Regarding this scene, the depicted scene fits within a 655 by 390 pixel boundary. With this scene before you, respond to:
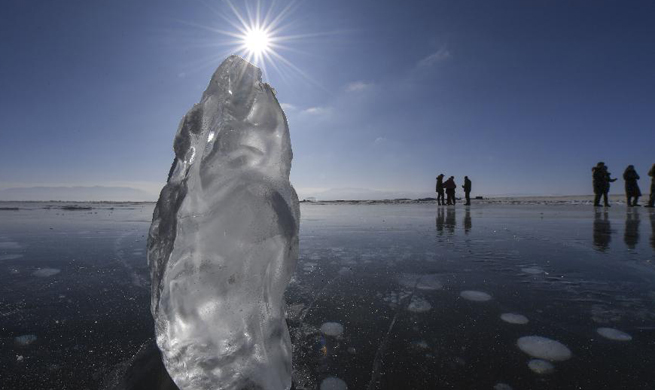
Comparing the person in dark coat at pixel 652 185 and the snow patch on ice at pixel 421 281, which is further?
the person in dark coat at pixel 652 185

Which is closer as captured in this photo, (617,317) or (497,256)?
(617,317)

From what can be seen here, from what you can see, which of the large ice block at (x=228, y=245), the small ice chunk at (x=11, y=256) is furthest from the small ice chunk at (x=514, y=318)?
the small ice chunk at (x=11, y=256)

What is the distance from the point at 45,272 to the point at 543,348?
151 inches

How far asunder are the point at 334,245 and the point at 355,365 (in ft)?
10.3

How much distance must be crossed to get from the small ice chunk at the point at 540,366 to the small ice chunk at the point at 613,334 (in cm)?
48

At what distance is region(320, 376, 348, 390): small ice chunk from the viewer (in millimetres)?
1180

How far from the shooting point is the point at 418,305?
200 cm

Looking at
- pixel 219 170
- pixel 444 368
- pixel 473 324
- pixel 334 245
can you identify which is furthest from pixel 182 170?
pixel 334 245

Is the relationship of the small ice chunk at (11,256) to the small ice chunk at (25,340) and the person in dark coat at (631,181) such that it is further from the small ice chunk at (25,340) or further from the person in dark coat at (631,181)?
the person in dark coat at (631,181)

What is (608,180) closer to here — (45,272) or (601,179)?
(601,179)

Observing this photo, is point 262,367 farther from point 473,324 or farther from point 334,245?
point 334,245

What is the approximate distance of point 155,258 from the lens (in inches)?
59.2

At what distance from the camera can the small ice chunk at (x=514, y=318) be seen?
1.72 metres

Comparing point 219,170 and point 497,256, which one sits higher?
point 219,170
